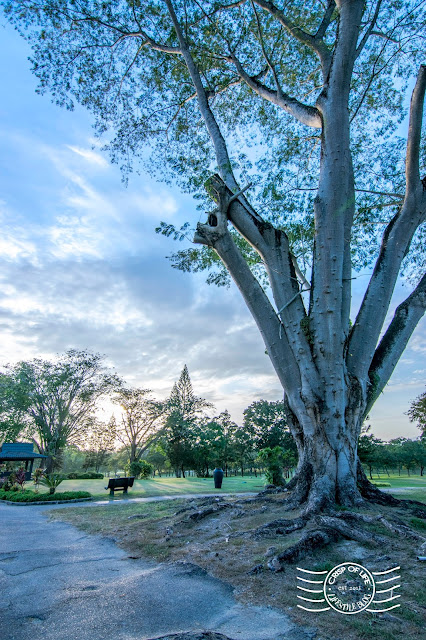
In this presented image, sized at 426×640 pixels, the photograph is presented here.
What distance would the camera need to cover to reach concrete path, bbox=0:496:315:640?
2.12 m

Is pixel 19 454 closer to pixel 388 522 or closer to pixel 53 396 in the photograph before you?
pixel 53 396

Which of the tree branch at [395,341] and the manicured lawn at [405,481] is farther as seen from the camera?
the manicured lawn at [405,481]

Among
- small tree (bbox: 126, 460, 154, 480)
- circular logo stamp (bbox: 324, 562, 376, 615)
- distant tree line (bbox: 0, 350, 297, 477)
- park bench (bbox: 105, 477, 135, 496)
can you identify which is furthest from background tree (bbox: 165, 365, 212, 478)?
circular logo stamp (bbox: 324, 562, 376, 615)

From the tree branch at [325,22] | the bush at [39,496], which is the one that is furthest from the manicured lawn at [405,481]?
the tree branch at [325,22]

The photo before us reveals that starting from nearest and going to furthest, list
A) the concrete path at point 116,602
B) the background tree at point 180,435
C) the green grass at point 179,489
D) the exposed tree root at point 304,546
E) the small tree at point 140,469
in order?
the concrete path at point 116,602 → the exposed tree root at point 304,546 → the green grass at point 179,489 → the small tree at point 140,469 → the background tree at point 180,435

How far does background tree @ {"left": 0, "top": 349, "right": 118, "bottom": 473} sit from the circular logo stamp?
1059 inches

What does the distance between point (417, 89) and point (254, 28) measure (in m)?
6.09

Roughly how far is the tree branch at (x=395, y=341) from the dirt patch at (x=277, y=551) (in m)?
2.17

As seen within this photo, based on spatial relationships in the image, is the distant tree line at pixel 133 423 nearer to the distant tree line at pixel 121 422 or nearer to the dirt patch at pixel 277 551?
the distant tree line at pixel 121 422

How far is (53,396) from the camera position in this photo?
26531 mm

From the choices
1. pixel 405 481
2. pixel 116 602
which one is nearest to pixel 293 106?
pixel 116 602

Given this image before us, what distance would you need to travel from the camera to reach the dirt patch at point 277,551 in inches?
87.6

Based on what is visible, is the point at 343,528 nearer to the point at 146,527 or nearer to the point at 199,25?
the point at 146,527

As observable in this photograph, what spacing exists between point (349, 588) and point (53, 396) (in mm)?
27922
